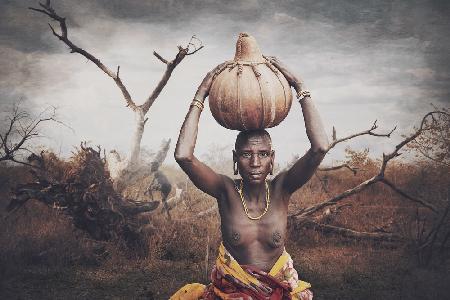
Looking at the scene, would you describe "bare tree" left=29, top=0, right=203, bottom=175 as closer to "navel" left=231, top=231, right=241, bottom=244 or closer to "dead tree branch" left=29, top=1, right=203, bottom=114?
"dead tree branch" left=29, top=1, right=203, bottom=114

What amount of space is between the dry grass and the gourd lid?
3541 millimetres

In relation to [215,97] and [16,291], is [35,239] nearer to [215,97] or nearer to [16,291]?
[16,291]

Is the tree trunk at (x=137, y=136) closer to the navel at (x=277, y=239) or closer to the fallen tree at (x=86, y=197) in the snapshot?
the fallen tree at (x=86, y=197)

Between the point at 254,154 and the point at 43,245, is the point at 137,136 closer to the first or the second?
the point at 43,245

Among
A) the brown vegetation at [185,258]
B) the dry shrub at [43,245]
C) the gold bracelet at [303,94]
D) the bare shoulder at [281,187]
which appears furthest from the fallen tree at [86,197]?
the gold bracelet at [303,94]

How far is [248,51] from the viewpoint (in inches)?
101

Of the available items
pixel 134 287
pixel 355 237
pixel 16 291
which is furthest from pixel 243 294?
pixel 355 237

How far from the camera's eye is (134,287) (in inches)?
235

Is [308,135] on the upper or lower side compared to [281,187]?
upper

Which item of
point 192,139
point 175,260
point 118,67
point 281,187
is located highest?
point 118,67

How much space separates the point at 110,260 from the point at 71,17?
14.3 m

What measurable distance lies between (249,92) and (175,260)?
18.0 ft

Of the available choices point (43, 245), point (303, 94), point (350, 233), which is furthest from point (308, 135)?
point (43, 245)

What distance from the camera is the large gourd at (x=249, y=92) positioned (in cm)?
241
